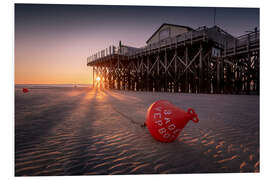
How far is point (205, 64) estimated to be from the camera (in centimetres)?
1207

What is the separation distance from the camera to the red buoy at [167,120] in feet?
5.50

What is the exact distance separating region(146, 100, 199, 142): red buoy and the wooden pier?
11361 mm

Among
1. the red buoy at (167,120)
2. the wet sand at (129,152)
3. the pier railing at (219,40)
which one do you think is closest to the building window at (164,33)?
the pier railing at (219,40)

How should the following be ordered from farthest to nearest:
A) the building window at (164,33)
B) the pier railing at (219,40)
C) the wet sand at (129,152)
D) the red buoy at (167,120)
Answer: the building window at (164,33)
the pier railing at (219,40)
the red buoy at (167,120)
the wet sand at (129,152)

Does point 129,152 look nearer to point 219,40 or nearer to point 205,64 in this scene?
point 205,64

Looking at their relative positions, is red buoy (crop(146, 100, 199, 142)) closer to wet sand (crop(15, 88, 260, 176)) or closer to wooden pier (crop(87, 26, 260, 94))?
wet sand (crop(15, 88, 260, 176))

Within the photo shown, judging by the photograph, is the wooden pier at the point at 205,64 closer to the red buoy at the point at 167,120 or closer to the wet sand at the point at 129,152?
the wet sand at the point at 129,152

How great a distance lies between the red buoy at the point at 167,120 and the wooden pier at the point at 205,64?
11.4 metres

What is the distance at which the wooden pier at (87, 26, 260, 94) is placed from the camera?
10.7 metres

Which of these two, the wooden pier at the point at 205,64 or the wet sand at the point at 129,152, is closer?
the wet sand at the point at 129,152

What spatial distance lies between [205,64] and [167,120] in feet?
41.9

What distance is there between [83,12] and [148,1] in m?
1.84

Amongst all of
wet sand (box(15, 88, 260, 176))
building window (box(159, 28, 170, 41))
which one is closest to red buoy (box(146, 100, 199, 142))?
wet sand (box(15, 88, 260, 176))
